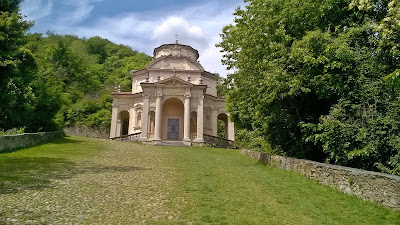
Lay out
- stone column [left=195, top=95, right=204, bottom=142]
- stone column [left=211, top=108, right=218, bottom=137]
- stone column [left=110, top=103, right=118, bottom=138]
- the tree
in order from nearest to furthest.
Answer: the tree → stone column [left=195, top=95, right=204, bottom=142] → stone column [left=110, top=103, right=118, bottom=138] → stone column [left=211, top=108, right=218, bottom=137]

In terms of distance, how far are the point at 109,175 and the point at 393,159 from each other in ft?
28.6

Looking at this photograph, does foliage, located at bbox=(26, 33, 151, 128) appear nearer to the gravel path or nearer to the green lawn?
the green lawn

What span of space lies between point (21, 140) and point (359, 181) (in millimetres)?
16236

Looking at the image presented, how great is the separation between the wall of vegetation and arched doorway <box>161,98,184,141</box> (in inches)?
421

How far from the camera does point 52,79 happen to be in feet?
92.0

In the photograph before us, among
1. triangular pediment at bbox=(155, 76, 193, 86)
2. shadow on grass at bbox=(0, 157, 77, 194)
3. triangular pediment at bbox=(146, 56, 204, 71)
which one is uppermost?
triangular pediment at bbox=(146, 56, 204, 71)

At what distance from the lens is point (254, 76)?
44.4 feet

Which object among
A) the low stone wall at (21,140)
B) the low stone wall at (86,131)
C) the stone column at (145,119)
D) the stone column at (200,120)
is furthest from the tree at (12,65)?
the low stone wall at (86,131)

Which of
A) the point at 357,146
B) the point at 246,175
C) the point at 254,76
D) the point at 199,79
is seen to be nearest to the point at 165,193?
the point at 246,175

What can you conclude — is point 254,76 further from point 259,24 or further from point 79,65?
point 79,65

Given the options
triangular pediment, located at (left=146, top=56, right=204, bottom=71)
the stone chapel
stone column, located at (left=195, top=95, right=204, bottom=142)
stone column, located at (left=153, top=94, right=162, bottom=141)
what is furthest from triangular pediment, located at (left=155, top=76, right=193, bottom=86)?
triangular pediment, located at (left=146, top=56, right=204, bottom=71)

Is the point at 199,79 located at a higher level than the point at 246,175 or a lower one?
higher

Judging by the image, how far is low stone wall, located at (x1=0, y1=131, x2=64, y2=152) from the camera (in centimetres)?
1424

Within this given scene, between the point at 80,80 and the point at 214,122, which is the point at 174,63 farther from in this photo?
the point at 80,80
